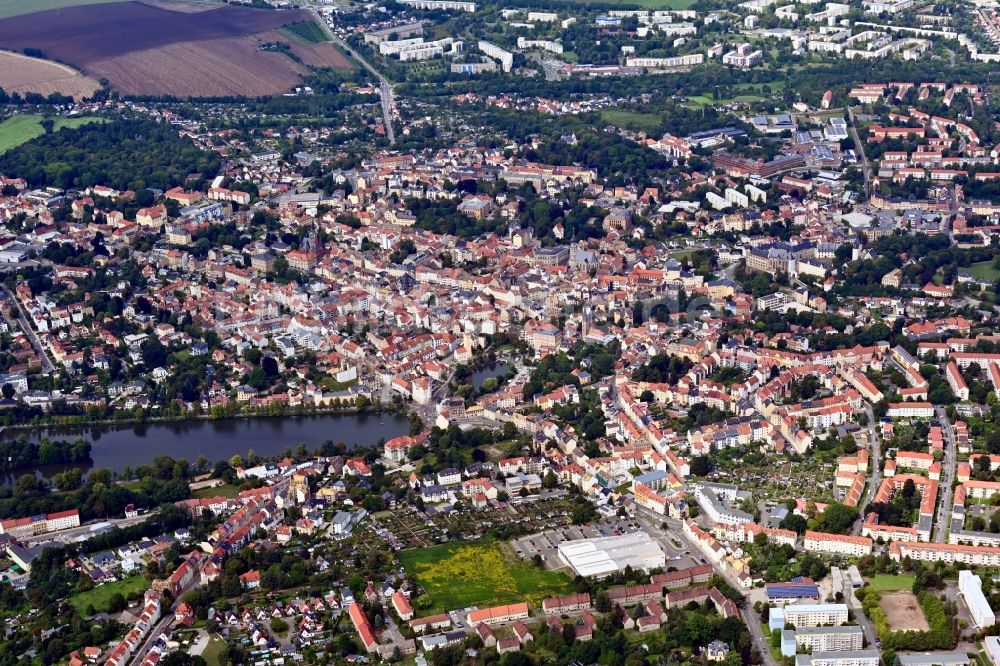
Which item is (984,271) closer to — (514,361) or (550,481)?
(514,361)

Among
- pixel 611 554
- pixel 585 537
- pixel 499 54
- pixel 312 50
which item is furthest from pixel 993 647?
pixel 312 50

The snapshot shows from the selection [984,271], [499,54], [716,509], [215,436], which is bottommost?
[215,436]

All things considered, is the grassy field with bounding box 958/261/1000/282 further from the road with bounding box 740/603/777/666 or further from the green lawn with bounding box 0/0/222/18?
the green lawn with bounding box 0/0/222/18

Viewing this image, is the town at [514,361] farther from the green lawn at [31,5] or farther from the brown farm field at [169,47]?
the green lawn at [31,5]

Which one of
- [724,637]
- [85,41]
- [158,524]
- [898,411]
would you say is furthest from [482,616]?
[85,41]

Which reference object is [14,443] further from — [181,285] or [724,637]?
[724,637]

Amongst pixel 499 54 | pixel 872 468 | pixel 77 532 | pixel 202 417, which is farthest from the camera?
→ pixel 499 54
